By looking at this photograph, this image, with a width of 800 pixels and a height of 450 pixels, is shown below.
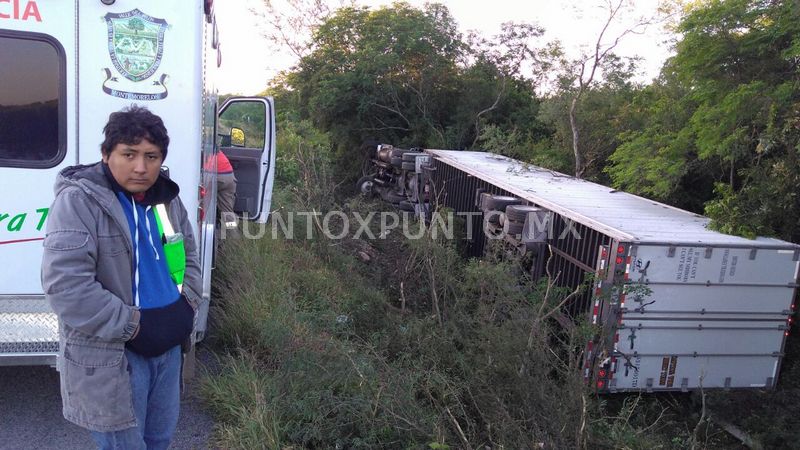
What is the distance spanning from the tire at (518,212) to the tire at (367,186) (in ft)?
32.7

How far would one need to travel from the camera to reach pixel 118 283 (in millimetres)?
2367

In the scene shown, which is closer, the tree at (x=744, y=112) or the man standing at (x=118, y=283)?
the man standing at (x=118, y=283)

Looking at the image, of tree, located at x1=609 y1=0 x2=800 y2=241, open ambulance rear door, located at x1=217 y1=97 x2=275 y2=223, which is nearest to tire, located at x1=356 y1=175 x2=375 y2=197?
open ambulance rear door, located at x1=217 y1=97 x2=275 y2=223

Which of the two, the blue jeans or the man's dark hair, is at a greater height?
the man's dark hair

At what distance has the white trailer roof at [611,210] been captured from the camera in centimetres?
581

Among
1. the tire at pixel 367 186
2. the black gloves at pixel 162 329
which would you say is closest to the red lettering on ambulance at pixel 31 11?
the black gloves at pixel 162 329

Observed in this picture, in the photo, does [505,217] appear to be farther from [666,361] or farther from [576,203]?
[666,361]

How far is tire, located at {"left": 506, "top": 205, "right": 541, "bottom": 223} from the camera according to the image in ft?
24.3

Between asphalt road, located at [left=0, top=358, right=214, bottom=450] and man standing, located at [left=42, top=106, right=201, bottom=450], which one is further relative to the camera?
asphalt road, located at [left=0, top=358, right=214, bottom=450]

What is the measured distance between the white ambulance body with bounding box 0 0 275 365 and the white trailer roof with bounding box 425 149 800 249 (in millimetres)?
4067

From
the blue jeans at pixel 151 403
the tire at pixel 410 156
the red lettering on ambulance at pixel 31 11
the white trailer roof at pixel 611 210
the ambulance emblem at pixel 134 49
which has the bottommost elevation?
the blue jeans at pixel 151 403

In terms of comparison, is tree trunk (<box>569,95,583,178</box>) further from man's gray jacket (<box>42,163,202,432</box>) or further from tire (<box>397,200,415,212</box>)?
man's gray jacket (<box>42,163,202,432</box>)

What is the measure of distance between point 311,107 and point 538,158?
866cm

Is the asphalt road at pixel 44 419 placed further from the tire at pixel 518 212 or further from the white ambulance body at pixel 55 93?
the tire at pixel 518 212
